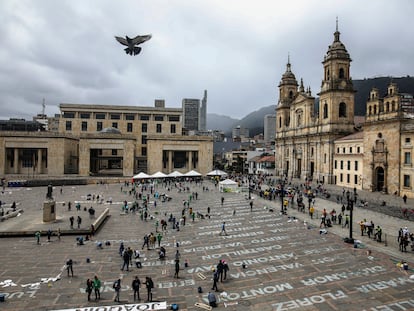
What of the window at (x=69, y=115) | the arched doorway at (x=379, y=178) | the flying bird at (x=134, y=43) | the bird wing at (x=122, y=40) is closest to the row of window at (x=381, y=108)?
the arched doorway at (x=379, y=178)

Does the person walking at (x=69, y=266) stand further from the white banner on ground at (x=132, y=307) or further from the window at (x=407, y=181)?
the window at (x=407, y=181)

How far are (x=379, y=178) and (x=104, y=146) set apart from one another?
2058 inches

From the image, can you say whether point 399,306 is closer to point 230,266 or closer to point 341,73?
point 230,266

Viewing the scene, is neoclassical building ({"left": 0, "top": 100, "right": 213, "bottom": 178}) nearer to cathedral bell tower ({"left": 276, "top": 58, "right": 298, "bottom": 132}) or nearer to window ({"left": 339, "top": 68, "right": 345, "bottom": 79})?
cathedral bell tower ({"left": 276, "top": 58, "right": 298, "bottom": 132})

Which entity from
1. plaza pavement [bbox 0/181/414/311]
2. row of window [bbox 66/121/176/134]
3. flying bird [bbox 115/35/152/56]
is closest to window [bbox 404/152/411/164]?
plaza pavement [bbox 0/181/414/311]

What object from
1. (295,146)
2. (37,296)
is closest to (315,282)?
(37,296)

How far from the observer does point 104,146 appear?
64500 mm

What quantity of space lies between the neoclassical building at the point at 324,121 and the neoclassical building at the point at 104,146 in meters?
20.4

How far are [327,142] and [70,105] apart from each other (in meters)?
65.1

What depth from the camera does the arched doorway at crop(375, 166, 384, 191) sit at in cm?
4400

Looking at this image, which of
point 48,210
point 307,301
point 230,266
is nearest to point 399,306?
point 307,301

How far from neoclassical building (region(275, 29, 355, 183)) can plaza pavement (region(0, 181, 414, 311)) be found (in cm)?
3030

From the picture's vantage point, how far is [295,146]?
69312 mm

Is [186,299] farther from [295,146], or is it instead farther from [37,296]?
[295,146]
